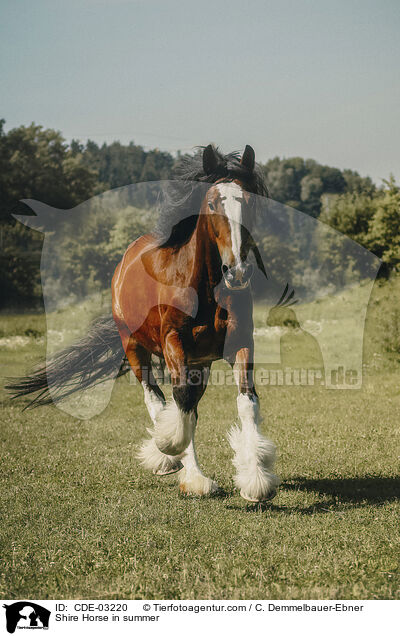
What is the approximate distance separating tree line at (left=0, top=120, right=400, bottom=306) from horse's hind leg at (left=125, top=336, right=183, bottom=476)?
15.7 metres

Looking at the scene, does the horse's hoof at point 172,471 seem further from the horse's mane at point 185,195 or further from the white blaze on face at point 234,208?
the white blaze on face at point 234,208

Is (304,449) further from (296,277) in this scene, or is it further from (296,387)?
(296,277)

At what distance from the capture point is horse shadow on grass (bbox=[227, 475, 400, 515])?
540 cm

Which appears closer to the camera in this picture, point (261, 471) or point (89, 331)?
point (261, 471)

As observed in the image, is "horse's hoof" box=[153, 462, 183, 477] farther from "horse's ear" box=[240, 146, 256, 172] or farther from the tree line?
the tree line

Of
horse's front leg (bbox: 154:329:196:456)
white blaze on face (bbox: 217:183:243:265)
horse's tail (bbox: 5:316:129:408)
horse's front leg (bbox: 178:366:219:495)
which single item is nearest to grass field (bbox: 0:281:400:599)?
horse's front leg (bbox: 178:366:219:495)

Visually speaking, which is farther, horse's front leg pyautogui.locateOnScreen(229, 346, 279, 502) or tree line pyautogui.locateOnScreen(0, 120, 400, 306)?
tree line pyautogui.locateOnScreen(0, 120, 400, 306)

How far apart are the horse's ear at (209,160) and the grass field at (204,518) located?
9.88ft
